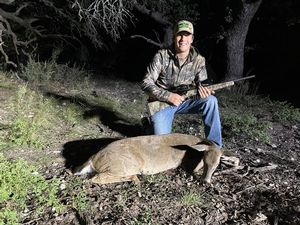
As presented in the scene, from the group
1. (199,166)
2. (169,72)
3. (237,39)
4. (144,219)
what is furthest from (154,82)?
(237,39)

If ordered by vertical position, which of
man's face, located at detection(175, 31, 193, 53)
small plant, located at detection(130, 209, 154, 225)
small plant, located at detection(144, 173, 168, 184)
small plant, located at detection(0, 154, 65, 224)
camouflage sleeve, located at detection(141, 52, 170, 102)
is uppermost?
man's face, located at detection(175, 31, 193, 53)

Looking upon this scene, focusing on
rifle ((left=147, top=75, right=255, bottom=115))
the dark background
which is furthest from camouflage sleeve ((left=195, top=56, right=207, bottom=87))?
the dark background

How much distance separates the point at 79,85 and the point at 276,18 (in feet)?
17.7

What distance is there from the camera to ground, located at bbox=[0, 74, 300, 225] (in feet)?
13.7

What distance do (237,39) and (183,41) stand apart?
210 inches

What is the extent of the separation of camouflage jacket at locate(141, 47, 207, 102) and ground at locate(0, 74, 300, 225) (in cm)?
104

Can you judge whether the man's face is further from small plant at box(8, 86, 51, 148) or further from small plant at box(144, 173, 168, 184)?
small plant at box(8, 86, 51, 148)

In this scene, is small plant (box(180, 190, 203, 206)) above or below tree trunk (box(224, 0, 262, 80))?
below

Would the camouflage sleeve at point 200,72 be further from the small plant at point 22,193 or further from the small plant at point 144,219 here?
the small plant at point 22,193

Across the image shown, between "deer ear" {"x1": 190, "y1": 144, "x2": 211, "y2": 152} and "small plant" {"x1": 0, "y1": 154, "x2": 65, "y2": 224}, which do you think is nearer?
"small plant" {"x1": 0, "y1": 154, "x2": 65, "y2": 224}

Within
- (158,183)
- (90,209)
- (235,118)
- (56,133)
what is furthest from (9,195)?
(235,118)

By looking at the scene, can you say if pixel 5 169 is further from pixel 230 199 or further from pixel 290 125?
pixel 290 125

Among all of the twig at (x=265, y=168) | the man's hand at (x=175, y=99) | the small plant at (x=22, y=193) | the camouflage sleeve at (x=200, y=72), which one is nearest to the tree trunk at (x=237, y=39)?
the camouflage sleeve at (x=200, y=72)

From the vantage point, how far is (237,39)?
34.6 ft
